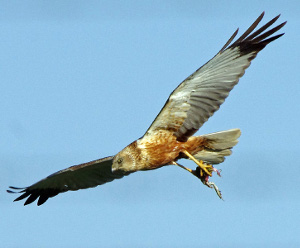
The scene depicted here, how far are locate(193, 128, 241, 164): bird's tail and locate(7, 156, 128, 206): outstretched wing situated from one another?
1524mm

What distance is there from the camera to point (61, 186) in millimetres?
12023

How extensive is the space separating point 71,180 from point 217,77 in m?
3.38

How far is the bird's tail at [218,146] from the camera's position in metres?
10.3

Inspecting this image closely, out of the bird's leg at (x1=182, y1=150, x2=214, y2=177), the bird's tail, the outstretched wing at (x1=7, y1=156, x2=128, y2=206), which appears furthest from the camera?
the outstretched wing at (x1=7, y1=156, x2=128, y2=206)

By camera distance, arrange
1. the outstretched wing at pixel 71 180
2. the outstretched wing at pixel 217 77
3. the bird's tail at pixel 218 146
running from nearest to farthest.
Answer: the outstretched wing at pixel 217 77 → the bird's tail at pixel 218 146 → the outstretched wing at pixel 71 180

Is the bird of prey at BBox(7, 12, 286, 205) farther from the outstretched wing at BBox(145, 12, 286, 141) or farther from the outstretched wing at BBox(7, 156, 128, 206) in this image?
the outstretched wing at BBox(7, 156, 128, 206)

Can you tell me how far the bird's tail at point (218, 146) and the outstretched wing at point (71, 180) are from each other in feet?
5.00

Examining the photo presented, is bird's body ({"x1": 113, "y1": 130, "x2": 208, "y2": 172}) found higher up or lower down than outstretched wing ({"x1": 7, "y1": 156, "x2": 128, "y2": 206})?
lower down

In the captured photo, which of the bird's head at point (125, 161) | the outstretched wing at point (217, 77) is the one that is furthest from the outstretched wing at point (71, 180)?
the outstretched wing at point (217, 77)

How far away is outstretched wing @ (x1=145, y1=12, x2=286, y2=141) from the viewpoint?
9.70m

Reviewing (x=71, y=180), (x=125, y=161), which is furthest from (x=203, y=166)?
(x=71, y=180)

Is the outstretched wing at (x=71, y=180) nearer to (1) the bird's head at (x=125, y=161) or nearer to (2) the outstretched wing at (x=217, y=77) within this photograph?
(1) the bird's head at (x=125, y=161)

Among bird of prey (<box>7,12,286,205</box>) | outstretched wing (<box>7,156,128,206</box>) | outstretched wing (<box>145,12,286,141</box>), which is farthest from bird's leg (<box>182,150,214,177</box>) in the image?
outstretched wing (<box>7,156,128,206</box>)

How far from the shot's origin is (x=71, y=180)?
39.2 feet
